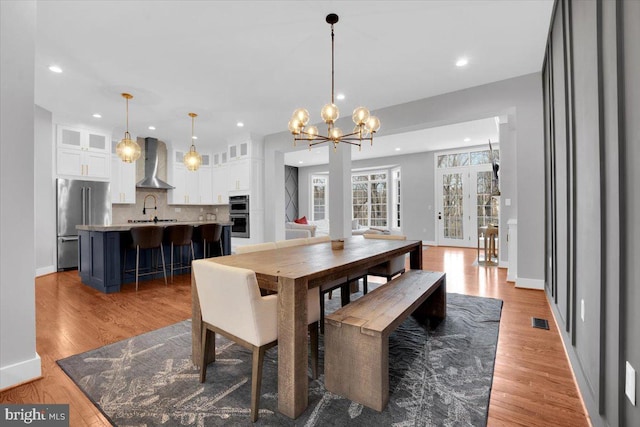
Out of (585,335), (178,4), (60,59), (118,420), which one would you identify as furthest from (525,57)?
(60,59)

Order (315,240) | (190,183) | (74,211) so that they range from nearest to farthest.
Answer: (315,240), (74,211), (190,183)

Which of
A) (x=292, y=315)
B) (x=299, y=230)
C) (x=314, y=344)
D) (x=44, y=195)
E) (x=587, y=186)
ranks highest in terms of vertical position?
(x=44, y=195)

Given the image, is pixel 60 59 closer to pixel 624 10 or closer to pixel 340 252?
pixel 340 252

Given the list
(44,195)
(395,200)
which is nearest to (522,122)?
(395,200)

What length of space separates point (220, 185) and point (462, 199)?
642cm

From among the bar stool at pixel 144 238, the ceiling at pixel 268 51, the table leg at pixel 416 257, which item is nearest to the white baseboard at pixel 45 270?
the bar stool at pixel 144 238

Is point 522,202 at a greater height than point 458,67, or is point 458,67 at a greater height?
point 458,67

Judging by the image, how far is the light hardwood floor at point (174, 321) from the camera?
1.63 m

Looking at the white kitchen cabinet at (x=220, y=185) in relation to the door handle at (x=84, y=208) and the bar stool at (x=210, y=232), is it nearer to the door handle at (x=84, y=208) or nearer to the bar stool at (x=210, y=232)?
the bar stool at (x=210, y=232)

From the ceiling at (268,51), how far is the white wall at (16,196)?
0.89 meters

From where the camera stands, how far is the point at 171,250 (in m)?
4.82

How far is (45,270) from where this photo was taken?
5.06 m

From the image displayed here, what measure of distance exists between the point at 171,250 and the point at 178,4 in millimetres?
3455

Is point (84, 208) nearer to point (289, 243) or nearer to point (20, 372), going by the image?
point (20, 372)
